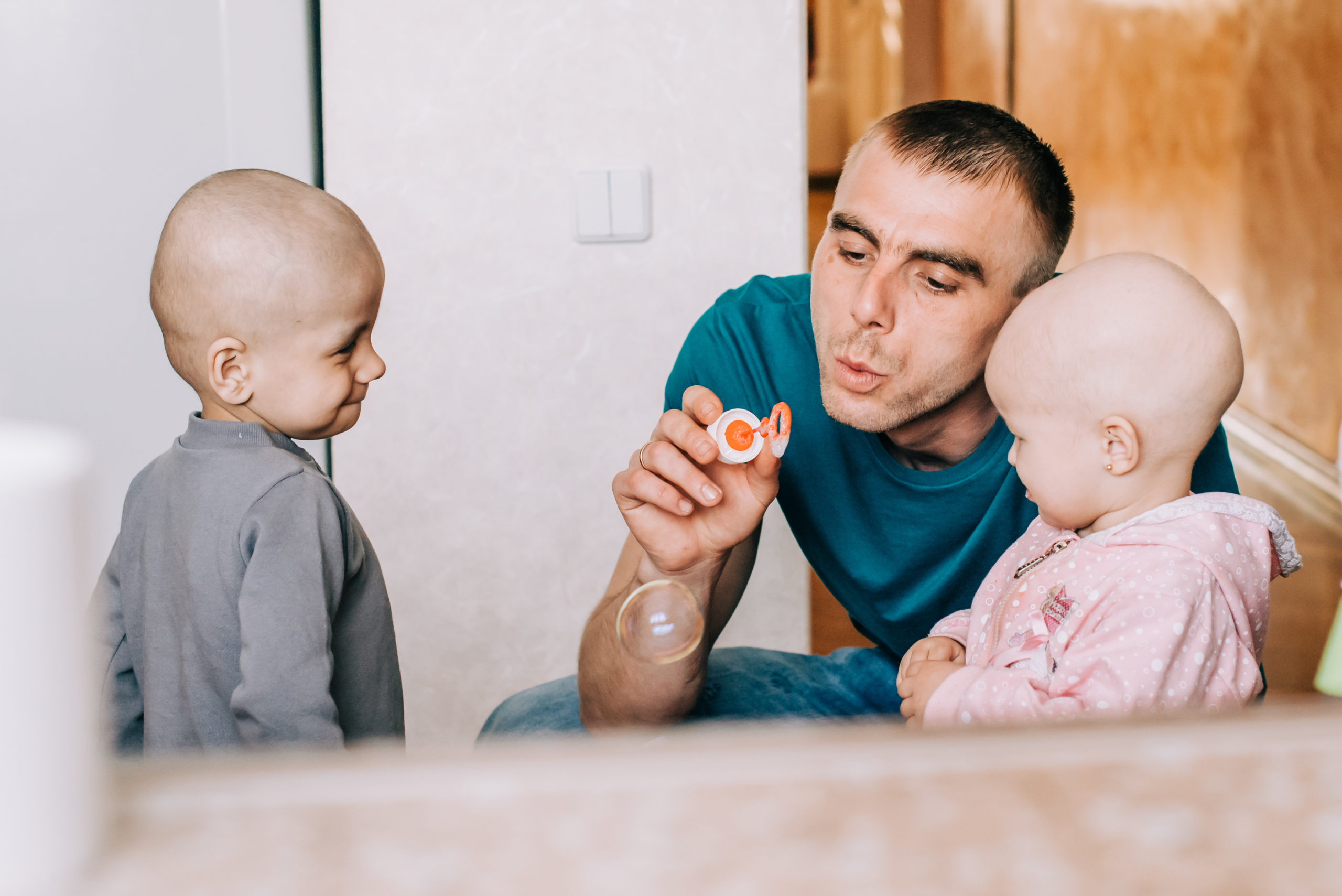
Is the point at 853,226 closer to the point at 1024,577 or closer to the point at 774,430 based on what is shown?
the point at 774,430

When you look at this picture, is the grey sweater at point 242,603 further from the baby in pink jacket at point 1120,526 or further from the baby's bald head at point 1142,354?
the baby's bald head at point 1142,354

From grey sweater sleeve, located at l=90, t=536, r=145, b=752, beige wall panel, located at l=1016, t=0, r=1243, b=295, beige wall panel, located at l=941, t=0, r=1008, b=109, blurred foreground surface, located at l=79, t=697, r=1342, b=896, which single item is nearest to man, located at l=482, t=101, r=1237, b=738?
grey sweater sleeve, located at l=90, t=536, r=145, b=752

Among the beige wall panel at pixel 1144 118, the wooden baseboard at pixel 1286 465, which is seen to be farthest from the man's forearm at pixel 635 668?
the beige wall panel at pixel 1144 118

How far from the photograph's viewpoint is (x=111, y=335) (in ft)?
5.03

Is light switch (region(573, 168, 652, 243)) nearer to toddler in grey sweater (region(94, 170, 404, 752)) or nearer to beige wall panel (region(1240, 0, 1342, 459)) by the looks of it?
toddler in grey sweater (region(94, 170, 404, 752))

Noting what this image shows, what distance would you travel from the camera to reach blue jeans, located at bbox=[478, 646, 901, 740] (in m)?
1.19

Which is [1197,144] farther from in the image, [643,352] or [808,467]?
[808,467]

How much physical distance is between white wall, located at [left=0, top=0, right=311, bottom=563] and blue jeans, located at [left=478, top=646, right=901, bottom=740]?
748 mm

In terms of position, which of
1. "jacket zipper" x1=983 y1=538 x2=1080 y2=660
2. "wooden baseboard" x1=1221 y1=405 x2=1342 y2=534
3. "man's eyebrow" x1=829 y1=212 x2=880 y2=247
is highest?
"man's eyebrow" x1=829 y1=212 x2=880 y2=247

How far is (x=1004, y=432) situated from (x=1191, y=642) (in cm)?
48

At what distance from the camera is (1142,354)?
0.82 metres

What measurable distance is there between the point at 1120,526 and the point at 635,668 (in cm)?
54

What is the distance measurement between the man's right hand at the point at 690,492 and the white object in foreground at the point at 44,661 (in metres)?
0.70

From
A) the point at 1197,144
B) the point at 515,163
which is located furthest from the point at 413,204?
the point at 1197,144
